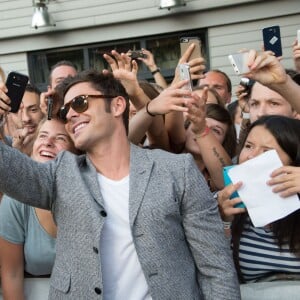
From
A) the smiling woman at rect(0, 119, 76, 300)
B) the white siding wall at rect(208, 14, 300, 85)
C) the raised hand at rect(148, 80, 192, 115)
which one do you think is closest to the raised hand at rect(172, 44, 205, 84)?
the raised hand at rect(148, 80, 192, 115)

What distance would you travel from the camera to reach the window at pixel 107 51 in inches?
357

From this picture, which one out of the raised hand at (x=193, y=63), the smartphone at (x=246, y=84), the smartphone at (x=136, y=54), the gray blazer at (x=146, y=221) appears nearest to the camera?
the gray blazer at (x=146, y=221)

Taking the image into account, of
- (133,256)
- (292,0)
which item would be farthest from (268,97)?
(292,0)

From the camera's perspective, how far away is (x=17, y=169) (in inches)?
75.7

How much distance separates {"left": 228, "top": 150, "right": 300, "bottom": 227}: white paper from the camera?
2236 millimetres

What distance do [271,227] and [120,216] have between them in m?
0.80

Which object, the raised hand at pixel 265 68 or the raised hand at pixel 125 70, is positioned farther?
the raised hand at pixel 125 70

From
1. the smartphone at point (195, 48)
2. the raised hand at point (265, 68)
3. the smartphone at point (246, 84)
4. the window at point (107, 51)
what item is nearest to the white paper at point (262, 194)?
the raised hand at point (265, 68)

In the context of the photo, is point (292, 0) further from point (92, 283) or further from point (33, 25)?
point (92, 283)

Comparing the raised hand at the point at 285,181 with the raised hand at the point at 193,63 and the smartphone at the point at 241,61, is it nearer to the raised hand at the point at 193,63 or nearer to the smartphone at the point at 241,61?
the smartphone at the point at 241,61

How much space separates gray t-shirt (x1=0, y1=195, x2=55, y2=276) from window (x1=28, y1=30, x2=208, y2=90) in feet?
21.7

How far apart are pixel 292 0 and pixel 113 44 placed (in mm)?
3166

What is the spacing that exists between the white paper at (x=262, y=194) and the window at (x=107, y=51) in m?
6.73

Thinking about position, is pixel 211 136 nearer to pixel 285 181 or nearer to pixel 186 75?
pixel 186 75
